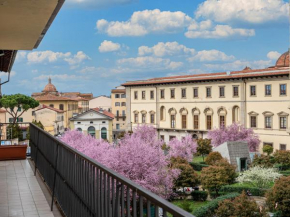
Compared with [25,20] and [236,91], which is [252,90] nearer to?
[236,91]

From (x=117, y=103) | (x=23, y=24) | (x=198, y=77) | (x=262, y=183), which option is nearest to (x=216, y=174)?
(x=262, y=183)

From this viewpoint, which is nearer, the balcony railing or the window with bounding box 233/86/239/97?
the balcony railing

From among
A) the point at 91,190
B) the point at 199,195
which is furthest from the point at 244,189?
the point at 91,190

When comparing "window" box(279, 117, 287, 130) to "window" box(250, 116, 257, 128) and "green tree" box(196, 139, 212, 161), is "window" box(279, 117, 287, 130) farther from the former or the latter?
"green tree" box(196, 139, 212, 161)

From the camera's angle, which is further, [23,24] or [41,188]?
[41,188]

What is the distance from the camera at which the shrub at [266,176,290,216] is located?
59.2 feet

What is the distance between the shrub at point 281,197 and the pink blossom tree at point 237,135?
22.7 m

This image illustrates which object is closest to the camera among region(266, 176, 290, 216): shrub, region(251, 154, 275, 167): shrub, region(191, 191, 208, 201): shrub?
region(266, 176, 290, 216): shrub

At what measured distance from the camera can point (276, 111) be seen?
4194 centimetres

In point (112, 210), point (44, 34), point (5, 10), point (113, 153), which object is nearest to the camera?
point (112, 210)

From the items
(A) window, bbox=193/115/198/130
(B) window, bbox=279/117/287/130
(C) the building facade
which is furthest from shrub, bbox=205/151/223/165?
(C) the building facade

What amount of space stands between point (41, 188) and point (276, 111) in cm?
3940

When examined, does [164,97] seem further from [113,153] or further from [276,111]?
[113,153]

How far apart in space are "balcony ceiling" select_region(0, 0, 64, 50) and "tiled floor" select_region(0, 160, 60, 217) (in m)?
2.01
